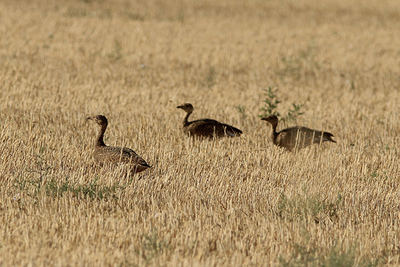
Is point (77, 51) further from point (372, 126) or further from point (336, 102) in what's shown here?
point (372, 126)

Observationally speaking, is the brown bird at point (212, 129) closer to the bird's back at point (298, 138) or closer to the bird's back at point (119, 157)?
the bird's back at point (298, 138)

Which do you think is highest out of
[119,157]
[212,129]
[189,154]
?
[212,129]

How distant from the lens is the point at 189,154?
9062mm

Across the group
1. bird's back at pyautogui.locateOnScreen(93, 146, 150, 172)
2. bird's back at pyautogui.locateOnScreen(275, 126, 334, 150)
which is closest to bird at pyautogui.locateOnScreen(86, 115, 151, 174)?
bird's back at pyautogui.locateOnScreen(93, 146, 150, 172)

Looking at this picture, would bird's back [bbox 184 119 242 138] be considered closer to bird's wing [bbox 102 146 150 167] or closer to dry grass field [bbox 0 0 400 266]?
dry grass field [bbox 0 0 400 266]

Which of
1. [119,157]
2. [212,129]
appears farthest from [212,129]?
[119,157]

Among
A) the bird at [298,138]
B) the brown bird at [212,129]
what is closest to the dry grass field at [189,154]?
the bird at [298,138]

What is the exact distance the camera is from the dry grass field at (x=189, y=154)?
5680 millimetres

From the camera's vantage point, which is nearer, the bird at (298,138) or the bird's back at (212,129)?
the bird at (298,138)

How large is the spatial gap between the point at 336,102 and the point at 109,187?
27.4 feet

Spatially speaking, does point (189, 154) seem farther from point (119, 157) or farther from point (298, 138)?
point (298, 138)

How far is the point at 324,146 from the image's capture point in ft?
34.5

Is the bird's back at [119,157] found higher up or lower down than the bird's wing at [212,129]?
lower down

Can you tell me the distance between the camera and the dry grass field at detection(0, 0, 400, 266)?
18.6ft
